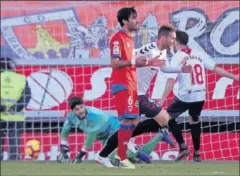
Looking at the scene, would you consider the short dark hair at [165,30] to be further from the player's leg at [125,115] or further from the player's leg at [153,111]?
the player's leg at [125,115]

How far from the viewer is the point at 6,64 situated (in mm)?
13734

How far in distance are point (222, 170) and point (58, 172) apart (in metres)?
1.69

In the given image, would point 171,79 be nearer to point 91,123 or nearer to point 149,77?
point 149,77

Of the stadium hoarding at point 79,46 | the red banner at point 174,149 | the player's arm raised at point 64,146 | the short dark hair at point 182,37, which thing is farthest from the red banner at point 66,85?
the player's arm raised at point 64,146

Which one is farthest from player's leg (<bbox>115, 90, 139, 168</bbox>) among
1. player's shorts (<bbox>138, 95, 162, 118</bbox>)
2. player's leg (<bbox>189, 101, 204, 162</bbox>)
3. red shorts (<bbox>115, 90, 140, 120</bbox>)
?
player's leg (<bbox>189, 101, 204, 162</bbox>)

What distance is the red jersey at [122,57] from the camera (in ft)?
31.8

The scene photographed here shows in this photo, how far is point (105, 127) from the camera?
11602 mm

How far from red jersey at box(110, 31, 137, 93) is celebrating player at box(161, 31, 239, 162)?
Answer: 2.12m

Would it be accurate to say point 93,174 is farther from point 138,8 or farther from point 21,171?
point 138,8

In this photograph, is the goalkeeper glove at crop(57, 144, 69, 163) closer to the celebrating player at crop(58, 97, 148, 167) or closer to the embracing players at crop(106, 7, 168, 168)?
the celebrating player at crop(58, 97, 148, 167)

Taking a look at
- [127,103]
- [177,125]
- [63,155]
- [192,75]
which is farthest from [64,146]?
[127,103]

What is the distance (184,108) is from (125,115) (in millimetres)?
2535

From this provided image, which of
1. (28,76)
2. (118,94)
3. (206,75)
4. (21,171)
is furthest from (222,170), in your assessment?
(28,76)

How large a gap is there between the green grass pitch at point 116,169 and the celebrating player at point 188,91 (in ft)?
2.32
